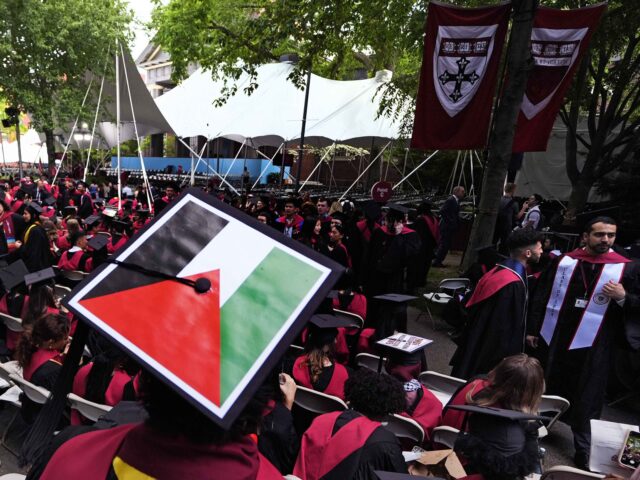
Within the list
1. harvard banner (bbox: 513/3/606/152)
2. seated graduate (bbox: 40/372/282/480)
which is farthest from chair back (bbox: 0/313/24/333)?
harvard banner (bbox: 513/3/606/152)

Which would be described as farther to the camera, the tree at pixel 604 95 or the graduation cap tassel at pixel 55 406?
the tree at pixel 604 95

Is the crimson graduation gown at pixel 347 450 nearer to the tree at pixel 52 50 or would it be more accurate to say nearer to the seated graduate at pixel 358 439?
the seated graduate at pixel 358 439

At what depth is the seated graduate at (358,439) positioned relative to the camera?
2037mm

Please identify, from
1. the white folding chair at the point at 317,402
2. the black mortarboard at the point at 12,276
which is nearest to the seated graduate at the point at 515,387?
the white folding chair at the point at 317,402

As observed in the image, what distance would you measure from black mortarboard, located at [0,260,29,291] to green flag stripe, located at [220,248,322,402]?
4182 millimetres

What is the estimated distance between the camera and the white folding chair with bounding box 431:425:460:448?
2.70 meters

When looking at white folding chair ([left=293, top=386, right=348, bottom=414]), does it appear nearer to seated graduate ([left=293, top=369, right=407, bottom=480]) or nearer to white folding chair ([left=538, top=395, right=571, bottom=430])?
seated graduate ([left=293, top=369, right=407, bottom=480])

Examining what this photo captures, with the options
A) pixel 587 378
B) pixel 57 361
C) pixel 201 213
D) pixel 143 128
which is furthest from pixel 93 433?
pixel 143 128

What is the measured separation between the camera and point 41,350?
3086 mm

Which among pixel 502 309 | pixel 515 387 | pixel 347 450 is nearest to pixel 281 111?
pixel 502 309

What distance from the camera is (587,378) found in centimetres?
382

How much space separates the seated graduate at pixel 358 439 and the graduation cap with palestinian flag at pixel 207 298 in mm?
1156

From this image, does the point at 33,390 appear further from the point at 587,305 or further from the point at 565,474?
the point at 587,305

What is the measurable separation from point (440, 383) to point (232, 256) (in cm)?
291
